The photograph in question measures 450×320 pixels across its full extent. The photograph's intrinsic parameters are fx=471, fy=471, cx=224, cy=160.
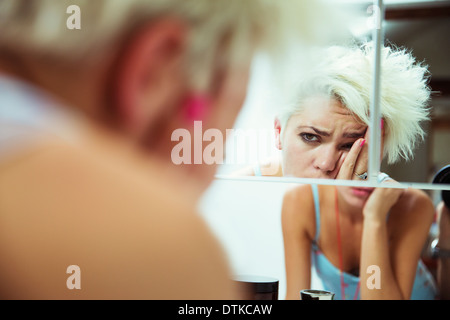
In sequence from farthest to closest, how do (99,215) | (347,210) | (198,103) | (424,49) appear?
1. (347,210)
2. (424,49)
3. (198,103)
4. (99,215)

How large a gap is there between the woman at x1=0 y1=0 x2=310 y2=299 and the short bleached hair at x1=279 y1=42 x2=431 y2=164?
2.47ft

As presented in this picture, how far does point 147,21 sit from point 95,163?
0.33ft

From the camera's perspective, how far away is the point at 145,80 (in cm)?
27

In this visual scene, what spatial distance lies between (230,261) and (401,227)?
91 cm

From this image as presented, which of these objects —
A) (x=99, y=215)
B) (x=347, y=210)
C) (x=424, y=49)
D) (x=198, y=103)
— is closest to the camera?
(x=99, y=215)

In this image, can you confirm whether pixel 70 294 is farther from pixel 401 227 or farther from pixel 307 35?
pixel 401 227

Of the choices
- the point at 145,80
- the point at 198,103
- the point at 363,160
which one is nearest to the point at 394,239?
the point at 363,160

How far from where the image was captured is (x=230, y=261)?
22 cm

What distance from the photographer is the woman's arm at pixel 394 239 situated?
1018 millimetres

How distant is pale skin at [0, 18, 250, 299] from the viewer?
0.22m

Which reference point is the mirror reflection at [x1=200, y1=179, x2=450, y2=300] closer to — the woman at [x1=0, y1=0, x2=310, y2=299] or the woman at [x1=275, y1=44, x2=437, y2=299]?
the woman at [x1=275, y1=44, x2=437, y2=299]

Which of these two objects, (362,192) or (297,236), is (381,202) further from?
(297,236)

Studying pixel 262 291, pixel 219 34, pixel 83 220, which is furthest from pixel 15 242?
pixel 262 291

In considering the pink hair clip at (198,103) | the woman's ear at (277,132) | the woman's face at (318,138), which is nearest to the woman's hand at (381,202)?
the woman's face at (318,138)
